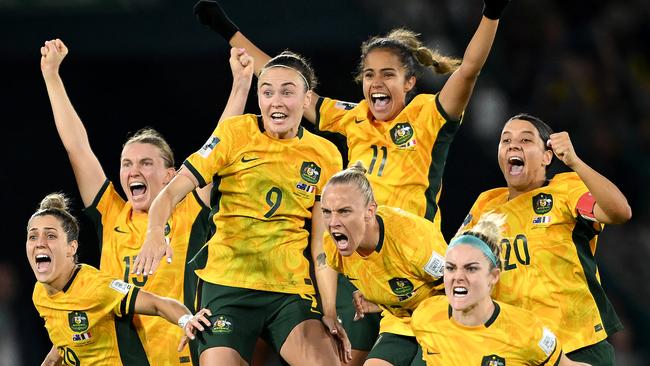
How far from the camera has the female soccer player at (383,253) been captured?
215 inches

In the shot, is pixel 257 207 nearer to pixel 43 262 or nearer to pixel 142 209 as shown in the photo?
pixel 142 209

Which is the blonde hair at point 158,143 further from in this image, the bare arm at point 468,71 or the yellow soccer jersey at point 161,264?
the bare arm at point 468,71

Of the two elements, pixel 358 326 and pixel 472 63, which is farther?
pixel 358 326

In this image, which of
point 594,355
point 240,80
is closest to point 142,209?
point 240,80

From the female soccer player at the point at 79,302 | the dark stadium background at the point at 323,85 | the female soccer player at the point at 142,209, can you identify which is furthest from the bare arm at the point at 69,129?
the dark stadium background at the point at 323,85

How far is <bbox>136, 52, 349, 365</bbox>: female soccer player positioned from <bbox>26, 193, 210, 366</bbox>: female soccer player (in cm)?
47

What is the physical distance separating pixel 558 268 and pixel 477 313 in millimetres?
658

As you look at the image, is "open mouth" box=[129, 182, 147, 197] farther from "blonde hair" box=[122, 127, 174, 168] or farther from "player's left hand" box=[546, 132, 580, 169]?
"player's left hand" box=[546, 132, 580, 169]

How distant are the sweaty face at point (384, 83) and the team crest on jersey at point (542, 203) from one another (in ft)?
2.89

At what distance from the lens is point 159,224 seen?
538 centimetres

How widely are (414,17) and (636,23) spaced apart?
7.70 feet

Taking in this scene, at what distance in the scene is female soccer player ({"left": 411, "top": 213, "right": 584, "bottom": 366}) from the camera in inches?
211

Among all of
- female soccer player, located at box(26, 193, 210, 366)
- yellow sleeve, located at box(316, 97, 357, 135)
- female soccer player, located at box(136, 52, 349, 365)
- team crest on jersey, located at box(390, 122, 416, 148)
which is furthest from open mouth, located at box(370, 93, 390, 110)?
female soccer player, located at box(26, 193, 210, 366)

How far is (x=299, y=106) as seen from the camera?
234 inches
